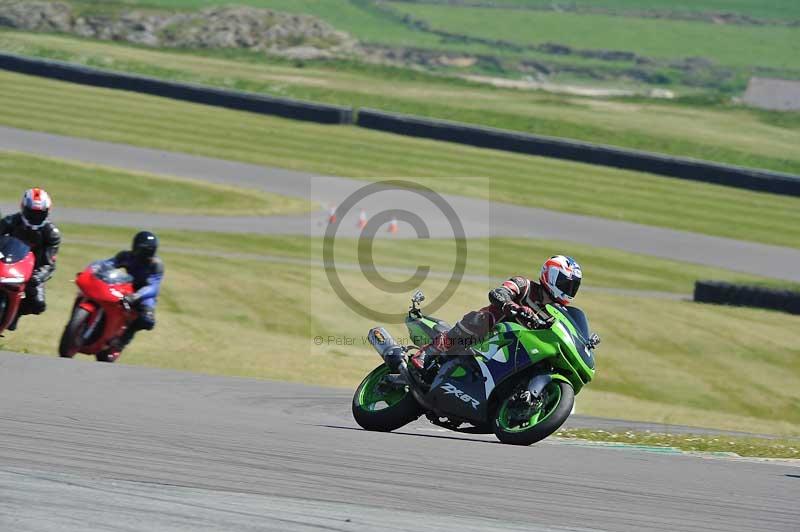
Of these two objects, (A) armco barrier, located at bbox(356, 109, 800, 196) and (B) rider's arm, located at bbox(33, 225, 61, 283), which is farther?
(A) armco barrier, located at bbox(356, 109, 800, 196)

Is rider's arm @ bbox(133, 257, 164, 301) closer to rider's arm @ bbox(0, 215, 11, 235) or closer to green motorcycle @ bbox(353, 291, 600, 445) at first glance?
rider's arm @ bbox(0, 215, 11, 235)

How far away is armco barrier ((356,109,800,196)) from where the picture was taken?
3725 cm

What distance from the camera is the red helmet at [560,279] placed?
8.62m

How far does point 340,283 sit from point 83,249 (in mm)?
4603

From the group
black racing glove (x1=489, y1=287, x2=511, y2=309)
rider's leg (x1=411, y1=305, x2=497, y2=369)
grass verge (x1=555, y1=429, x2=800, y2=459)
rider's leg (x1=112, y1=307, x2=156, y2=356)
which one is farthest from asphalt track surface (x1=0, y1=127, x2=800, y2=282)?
black racing glove (x1=489, y1=287, x2=511, y2=309)

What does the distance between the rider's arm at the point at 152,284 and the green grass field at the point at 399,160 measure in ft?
69.6

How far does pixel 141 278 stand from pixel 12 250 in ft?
4.79

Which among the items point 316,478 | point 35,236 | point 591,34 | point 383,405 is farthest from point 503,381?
point 591,34

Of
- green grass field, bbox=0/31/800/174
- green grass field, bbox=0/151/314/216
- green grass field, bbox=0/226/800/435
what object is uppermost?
green grass field, bbox=0/226/800/435

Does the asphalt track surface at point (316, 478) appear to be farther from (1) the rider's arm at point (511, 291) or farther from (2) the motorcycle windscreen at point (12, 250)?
(2) the motorcycle windscreen at point (12, 250)

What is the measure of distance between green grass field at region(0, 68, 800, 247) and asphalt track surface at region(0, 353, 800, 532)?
82.8 ft

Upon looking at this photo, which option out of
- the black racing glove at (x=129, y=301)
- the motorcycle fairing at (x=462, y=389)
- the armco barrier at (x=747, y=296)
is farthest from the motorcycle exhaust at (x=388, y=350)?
the armco barrier at (x=747, y=296)

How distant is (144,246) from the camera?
12.9 meters

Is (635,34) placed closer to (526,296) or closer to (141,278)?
(141,278)
